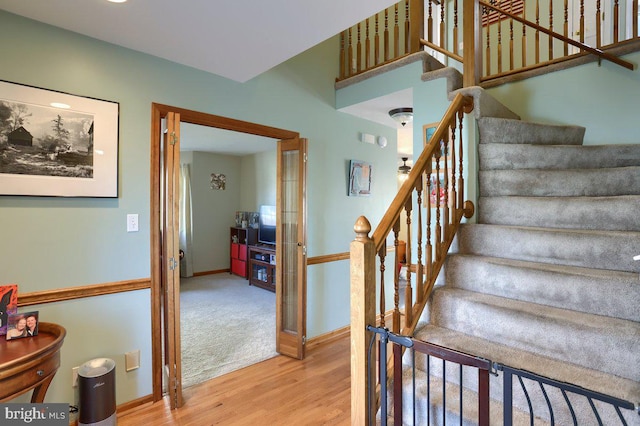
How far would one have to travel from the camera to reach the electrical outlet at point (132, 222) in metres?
2.40

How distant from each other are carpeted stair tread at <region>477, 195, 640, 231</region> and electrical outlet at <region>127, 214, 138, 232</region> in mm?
2437

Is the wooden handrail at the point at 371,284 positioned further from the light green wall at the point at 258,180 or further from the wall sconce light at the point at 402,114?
the light green wall at the point at 258,180

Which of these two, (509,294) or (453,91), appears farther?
(453,91)

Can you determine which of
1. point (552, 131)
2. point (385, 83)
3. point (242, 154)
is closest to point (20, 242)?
point (385, 83)

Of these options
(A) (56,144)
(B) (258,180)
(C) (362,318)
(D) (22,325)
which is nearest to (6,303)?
(D) (22,325)

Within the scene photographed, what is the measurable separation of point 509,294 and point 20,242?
112 inches

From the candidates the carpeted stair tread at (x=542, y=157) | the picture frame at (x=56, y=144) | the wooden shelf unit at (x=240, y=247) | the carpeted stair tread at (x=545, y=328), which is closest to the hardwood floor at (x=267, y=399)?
→ the carpeted stair tread at (x=545, y=328)

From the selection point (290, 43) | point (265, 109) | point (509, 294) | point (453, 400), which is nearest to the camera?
point (453, 400)

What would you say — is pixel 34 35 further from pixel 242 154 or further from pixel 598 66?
pixel 242 154

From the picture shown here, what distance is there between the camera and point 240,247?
697 cm

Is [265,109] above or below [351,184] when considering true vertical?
above

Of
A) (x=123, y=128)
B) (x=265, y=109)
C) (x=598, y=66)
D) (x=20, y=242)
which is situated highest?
(x=598, y=66)

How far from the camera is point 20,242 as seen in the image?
6.64 feet

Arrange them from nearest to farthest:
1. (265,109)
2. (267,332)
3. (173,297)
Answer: (173,297) → (265,109) → (267,332)
